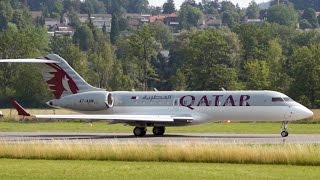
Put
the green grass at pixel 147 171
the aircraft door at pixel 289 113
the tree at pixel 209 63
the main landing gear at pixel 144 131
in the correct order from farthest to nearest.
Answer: the tree at pixel 209 63 < the main landing gear at pixel 144 131 < the aircraft door at pixel 289 113 < the green grass at pixel 147 171

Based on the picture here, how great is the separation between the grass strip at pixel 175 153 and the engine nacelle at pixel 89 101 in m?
18.7

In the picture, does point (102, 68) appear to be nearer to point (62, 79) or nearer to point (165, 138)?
point (62, 79)

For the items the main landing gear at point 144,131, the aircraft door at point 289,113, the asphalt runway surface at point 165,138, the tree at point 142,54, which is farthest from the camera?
the tree at point 142,54

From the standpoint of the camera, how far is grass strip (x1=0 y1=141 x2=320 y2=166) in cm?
3478

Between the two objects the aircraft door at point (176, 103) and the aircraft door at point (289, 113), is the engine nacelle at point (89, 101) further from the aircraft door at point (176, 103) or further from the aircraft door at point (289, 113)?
the aircraft door at point (289, 113)

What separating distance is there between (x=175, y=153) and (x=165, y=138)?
15.6m

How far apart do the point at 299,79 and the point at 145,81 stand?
2566 cm

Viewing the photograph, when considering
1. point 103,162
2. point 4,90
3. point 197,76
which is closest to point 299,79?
point 197,76

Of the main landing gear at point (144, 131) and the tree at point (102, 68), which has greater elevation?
the main landing gear at point (144, 131)

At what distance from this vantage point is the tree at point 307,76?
104 m

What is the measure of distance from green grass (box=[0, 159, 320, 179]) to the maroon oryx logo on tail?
24.2 metres

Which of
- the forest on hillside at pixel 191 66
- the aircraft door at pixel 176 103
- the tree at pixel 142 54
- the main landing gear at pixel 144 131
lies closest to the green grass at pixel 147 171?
the main landing gear at pixel 144 131

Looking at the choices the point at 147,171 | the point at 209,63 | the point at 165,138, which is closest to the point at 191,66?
the point at 209,63

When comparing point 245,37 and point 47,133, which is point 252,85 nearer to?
point 245,37
